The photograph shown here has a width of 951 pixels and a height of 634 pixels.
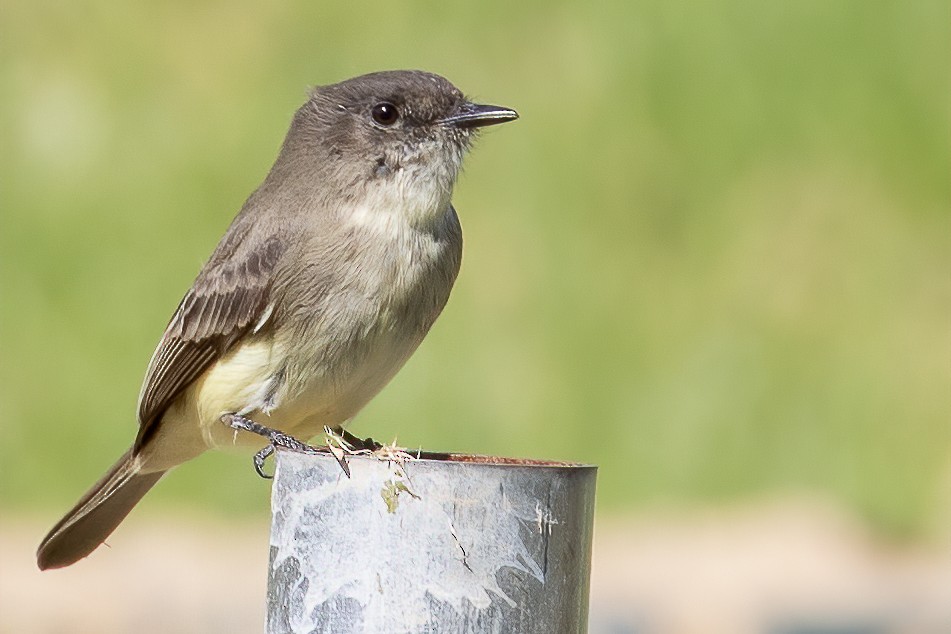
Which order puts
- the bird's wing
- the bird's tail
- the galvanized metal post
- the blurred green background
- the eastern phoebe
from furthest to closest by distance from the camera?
the blurred green background
the bird's tail
the bird's wing
the eastern phoebe
the galvanized metal post

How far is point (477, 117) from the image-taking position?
5031mm

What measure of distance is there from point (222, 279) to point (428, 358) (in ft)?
11.7

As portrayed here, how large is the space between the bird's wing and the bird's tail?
0.18 metres

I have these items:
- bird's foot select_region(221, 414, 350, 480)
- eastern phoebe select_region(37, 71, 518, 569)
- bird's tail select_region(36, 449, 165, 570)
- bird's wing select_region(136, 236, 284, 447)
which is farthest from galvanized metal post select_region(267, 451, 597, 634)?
bird's tail select_region(36, 449, 165, 570)

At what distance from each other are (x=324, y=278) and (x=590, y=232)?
438 cm

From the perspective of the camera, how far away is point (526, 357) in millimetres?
8539

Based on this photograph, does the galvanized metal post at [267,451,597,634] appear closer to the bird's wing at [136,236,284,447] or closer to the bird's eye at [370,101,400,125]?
the bird's wing at [136,236,284,447]

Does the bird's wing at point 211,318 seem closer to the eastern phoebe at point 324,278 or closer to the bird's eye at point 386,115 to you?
the eastern phoebe at point 324,278

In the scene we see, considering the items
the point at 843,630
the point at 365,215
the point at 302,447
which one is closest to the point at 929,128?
the point at 843,630

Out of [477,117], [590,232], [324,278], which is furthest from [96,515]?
[590,232]

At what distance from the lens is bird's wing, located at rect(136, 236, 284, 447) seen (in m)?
4.87

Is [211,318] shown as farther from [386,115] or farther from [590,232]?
[590,232]

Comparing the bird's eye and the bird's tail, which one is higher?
the bird's eye

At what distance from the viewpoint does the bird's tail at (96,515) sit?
5.25m
